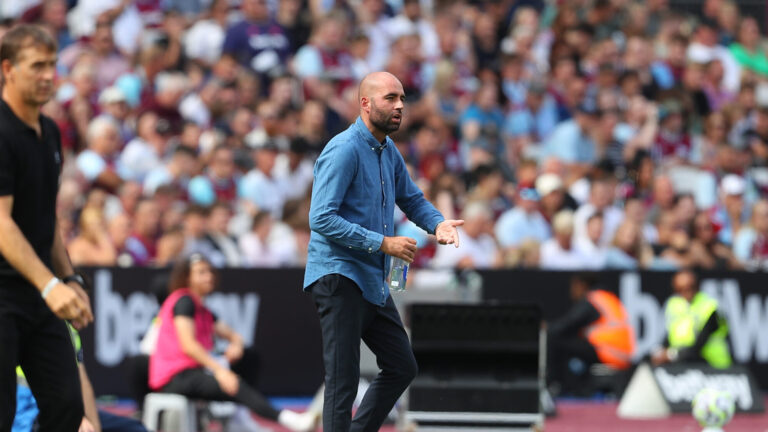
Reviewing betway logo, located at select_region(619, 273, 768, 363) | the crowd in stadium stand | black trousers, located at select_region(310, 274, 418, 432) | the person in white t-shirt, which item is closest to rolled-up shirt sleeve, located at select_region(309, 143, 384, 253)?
black trousers, located at select_region(310, 274, 418, 432)

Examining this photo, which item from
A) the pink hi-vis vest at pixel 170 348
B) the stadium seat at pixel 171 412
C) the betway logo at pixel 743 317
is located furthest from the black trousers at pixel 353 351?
the betway logo at pixel 743 317

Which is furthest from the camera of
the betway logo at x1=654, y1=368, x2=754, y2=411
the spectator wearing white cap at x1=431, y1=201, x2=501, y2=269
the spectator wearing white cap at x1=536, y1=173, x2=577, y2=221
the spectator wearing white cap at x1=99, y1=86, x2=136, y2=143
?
the spectator wearing white cap at x1=536, y1=173, x2=577, y2=221

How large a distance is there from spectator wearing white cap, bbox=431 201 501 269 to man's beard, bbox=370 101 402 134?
761 centimetres

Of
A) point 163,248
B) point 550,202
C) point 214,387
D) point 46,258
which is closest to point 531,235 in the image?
point 550,202

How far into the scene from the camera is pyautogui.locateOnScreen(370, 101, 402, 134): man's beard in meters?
7.22

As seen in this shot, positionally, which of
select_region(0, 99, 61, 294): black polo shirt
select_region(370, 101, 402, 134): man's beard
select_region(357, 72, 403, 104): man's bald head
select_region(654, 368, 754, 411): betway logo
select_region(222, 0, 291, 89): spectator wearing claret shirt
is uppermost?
select_region(222, 0, 291, 89): spectator wearing claret shirt

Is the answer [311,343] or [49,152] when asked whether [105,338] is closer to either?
[311,343]

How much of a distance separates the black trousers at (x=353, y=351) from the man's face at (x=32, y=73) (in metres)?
2.05

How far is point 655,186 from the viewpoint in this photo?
56.1 ft

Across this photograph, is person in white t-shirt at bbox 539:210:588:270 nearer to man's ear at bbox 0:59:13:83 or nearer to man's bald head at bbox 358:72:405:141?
man's bald head at bbox 358:72:405:141

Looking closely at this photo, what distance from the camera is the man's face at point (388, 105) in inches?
283

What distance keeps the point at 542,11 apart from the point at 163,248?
29.3 ft

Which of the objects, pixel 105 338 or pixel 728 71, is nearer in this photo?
pixel 105 338

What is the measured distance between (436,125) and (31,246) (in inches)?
453
